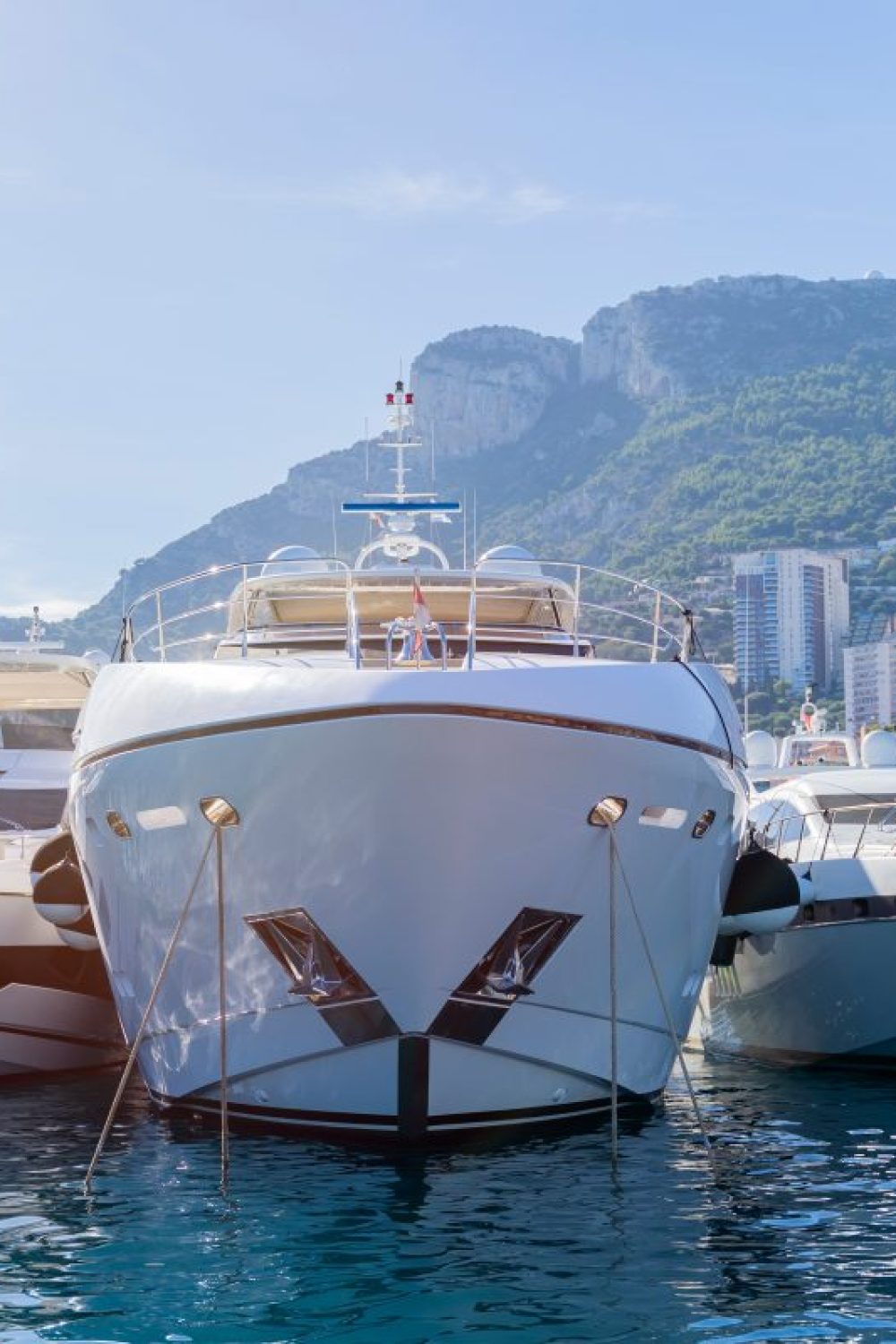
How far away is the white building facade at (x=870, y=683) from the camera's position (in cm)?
11123

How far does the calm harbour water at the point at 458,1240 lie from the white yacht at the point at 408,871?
1.65 ft

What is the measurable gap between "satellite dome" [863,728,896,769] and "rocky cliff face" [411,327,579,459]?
498 ft

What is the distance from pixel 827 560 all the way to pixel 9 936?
4887 inches

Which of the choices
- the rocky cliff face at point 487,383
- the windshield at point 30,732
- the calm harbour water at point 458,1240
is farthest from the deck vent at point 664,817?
the rocky cliff face at point 487,383

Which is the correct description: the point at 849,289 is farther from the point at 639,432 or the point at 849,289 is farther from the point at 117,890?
the point at 117,890

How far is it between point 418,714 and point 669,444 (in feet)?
506

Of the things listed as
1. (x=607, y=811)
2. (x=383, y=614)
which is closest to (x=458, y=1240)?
(x=607, y=811)

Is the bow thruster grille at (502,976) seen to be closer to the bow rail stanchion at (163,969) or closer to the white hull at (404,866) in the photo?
the white hull at (404,866)

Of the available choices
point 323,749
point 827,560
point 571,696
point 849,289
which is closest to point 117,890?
point 323,749

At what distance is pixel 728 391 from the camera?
17200cm

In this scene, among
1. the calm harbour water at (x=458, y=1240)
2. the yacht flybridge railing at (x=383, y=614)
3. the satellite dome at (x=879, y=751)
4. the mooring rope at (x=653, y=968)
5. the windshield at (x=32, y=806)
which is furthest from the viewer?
the satellite dome at (x=879, y=751)

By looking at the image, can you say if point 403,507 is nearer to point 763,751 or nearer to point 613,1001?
point 613,1001

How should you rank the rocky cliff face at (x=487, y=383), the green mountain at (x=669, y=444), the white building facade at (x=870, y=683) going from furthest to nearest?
the rocky cliff face at (x=487, y=383) < the green mountain at (x=669, y=444) < the white building facade at (x=870, y=683)

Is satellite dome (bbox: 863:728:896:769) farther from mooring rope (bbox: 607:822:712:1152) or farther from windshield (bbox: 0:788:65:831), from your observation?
mooring rope (bbox: 607:822:712:1152)
